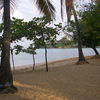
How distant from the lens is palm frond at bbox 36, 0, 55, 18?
9.35 metres

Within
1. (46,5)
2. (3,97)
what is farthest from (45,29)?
(3,97)

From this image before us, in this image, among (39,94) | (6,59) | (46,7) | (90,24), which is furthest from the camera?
(90,24)

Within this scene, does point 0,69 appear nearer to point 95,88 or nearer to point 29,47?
point 95,88

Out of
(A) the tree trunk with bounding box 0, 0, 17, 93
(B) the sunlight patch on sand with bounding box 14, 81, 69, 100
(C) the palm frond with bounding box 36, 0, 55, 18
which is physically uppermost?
(C) the palm frond with bounding box 36, 0, 55, 18

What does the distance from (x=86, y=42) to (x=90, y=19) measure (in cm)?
564

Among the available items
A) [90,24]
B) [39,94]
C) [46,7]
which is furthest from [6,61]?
[90,24]

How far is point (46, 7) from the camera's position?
962cm

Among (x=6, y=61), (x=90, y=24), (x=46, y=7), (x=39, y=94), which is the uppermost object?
(x=90, y=24)

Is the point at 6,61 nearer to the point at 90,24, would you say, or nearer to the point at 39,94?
the point at 39,94

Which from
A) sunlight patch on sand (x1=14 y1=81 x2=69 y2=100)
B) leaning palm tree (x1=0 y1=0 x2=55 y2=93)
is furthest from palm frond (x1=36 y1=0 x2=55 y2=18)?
sunlight patch on sand (x1=14 y1=81 x2=69 y2=100)

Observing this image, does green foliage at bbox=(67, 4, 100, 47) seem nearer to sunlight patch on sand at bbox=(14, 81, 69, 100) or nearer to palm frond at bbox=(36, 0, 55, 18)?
palm frond at bbox=(36, 0, 55, 18)

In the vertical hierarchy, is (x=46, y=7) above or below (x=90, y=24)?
below

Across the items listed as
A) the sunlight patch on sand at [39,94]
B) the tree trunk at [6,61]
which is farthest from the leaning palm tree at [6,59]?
the sunlight patch on sand at [39,94]

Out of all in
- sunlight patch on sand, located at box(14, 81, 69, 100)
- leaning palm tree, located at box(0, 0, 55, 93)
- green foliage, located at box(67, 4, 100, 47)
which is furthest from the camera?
green foliage, located at box(67, 4, 100, 47)
